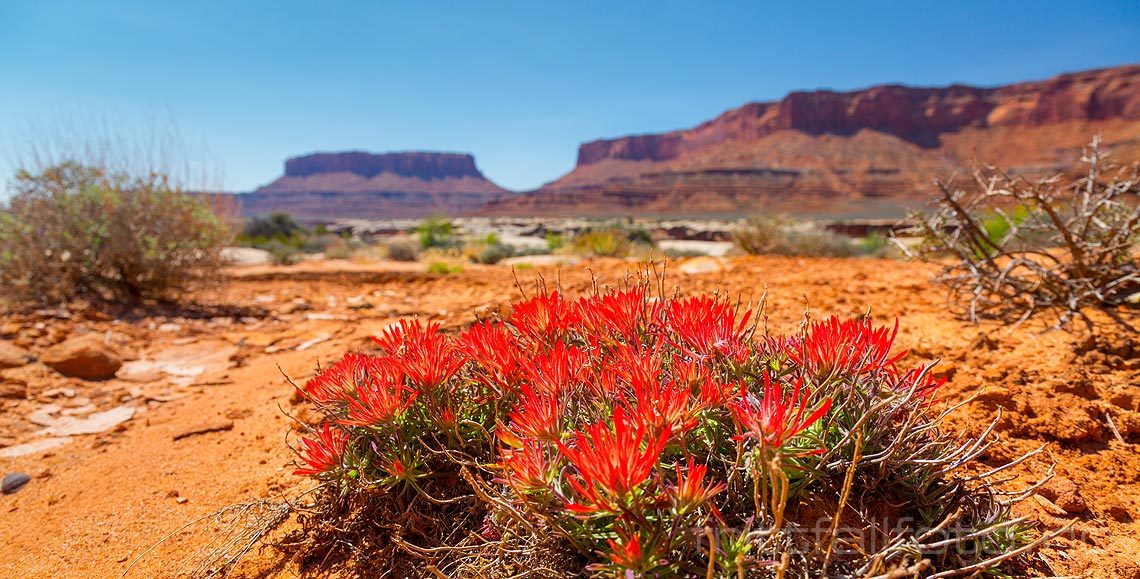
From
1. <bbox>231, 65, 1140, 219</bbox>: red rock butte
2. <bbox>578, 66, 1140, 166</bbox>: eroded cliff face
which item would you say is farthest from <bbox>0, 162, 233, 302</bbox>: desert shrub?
<bbox>578, 66, 1140, 166</bbox>: eroded cliff face

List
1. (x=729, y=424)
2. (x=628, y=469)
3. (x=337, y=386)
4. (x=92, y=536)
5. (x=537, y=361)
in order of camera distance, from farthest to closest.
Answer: (x=92, y=536) → (x=337, y=386) → (x=537, y=361) → (x=729, y=424) → (x=628, y=469)

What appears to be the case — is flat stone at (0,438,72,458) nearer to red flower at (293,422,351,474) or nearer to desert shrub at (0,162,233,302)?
red flower at (293,422,351,474)

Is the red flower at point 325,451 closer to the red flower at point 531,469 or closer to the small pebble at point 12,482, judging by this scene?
the red flower at point 531,469

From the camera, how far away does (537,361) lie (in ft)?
4.34

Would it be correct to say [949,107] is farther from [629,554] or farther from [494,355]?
[629,554]

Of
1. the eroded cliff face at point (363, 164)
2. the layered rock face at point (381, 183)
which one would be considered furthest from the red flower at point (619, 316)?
the eroded cliff face at point (363, 164)

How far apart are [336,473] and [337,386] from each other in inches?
8.8

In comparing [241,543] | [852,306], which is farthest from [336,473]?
[852,306]

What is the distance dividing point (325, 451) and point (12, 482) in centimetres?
203

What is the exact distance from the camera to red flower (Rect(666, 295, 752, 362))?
4.13 feet

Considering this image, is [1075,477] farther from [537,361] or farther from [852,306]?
[852,306]

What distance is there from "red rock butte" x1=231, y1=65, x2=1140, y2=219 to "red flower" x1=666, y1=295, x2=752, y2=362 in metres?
57.5

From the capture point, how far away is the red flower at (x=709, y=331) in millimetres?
1260

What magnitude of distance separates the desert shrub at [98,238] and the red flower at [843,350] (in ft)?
21.7
